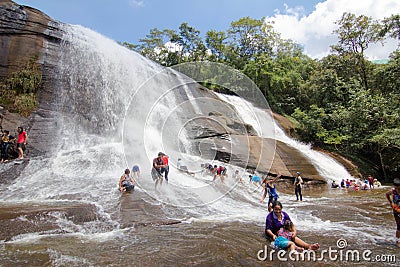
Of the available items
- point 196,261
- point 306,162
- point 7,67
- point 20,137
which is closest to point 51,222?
point 196,261

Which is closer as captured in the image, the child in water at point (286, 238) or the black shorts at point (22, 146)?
the child in water at point (286, 238)

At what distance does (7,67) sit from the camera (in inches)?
483

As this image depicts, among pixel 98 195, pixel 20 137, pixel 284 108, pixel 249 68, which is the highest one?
pixel 249 68

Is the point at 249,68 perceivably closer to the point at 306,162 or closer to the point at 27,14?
the point at 306,162

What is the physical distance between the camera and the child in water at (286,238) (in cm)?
428

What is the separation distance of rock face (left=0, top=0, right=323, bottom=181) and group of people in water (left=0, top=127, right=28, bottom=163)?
1.12 metres

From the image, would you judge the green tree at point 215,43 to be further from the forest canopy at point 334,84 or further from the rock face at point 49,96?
the rock face at point 49,96

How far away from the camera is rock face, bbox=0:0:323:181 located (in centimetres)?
1170

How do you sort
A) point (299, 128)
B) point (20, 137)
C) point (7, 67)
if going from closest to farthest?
point (20, 137) → point (7, 67) → point (299, 128)

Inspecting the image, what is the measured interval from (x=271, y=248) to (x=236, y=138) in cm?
886

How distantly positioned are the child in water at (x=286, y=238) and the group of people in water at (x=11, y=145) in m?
9.02

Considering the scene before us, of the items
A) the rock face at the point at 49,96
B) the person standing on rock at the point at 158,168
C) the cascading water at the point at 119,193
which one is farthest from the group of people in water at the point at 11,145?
the person standing on rock at the point at 158,168

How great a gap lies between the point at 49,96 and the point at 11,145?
11.1 feet

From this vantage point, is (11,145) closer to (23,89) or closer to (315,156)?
(23,89)
